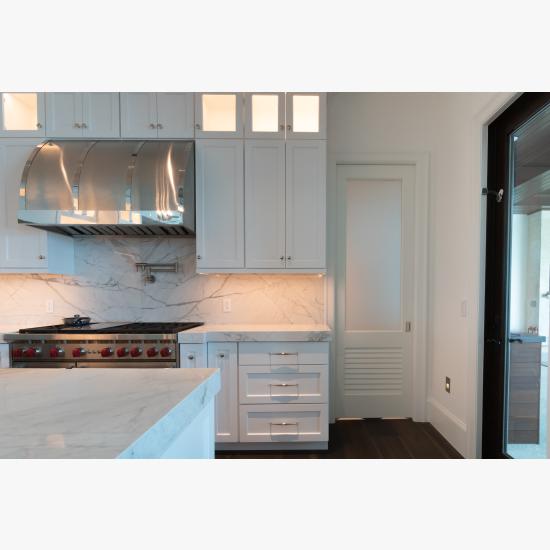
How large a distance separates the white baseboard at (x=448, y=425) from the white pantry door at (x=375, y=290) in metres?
0.19

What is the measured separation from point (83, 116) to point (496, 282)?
3290 millimetres

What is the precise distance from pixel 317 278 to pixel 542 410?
5.46ft

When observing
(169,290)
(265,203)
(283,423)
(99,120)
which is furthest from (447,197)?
(99,120)

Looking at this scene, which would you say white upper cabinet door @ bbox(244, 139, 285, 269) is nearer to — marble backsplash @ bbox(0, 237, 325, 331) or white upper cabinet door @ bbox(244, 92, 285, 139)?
white upper cabinet door @ bbox(244, 92, 285, 139)

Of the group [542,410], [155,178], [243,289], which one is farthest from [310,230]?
[542,410]

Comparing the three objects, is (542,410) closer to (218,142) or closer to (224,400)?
(224,400)

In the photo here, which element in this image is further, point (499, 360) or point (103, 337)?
point (103, 337)

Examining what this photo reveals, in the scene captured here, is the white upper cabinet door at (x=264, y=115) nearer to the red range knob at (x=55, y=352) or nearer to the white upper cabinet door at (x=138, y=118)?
the white upper cabinet door at (x=138, y=118)

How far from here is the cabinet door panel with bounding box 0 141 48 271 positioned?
7.34ft

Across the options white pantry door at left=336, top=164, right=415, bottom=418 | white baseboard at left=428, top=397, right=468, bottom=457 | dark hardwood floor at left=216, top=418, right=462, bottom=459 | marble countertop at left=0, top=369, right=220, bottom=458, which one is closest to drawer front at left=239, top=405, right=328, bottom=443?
dark hardwood floor at left=216, top=418, right=462, bottom=459

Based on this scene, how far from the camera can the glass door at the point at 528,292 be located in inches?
62.5

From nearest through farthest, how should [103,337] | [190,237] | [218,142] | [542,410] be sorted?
[542,410]
[103,337]
[218,142]
[190,237]

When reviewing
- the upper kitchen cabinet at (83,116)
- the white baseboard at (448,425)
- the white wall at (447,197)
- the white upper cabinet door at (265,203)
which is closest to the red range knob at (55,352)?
the white upper cabinet door at (265,203)

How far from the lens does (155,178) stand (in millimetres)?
2061
